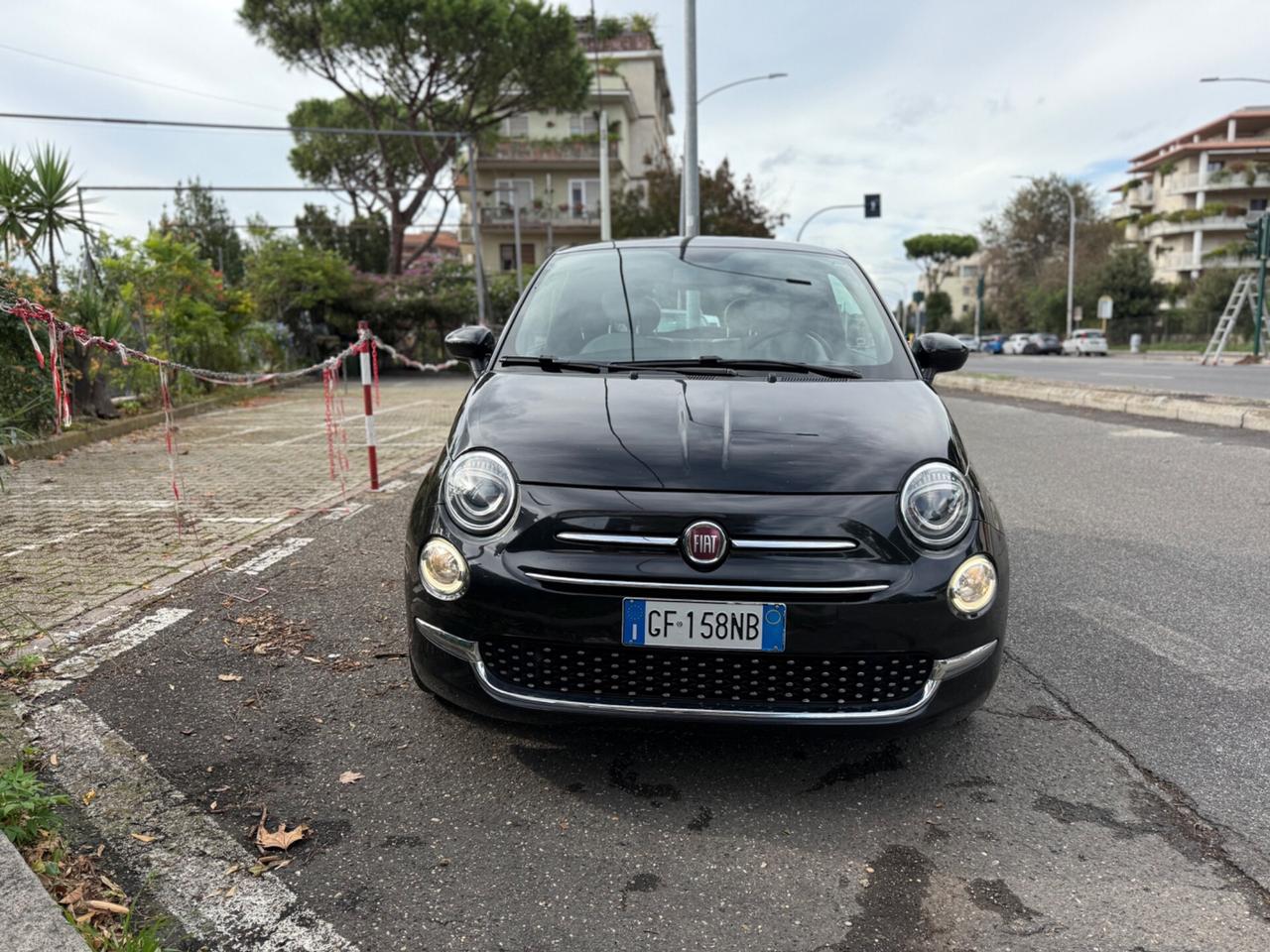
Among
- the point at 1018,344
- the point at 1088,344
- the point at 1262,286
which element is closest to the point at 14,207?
the point at 1262,286

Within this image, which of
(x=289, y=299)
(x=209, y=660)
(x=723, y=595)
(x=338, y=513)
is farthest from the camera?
(x=289, y=299)

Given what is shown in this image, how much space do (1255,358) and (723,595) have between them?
31.3 metres

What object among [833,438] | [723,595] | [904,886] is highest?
[833,438]

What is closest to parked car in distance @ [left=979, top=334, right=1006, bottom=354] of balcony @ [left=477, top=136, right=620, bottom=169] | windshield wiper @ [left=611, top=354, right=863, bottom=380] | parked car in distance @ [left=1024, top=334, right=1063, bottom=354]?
parked car in distance @ [left=1024, top=334, right=1063, bottom=354]

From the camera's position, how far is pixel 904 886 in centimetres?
223

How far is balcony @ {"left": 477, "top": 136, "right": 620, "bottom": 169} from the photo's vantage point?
51125 millimetres

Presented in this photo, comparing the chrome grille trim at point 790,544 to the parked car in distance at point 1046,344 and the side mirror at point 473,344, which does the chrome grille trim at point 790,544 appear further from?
the parked car in distance at point 1046,344

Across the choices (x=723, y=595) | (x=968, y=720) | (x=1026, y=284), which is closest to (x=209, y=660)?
(x=723, y=595)

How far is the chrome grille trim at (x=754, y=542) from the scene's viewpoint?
2.49m

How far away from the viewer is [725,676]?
251 cm

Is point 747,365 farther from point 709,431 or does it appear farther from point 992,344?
point 992,344

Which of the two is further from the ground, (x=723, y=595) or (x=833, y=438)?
(x=833, y=438)

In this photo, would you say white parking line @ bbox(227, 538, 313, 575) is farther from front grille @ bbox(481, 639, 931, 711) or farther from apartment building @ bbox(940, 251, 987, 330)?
apartment building @ bbox(940, 251, 987, 330)

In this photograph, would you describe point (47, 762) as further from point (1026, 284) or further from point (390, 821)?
point (1026, 284)
